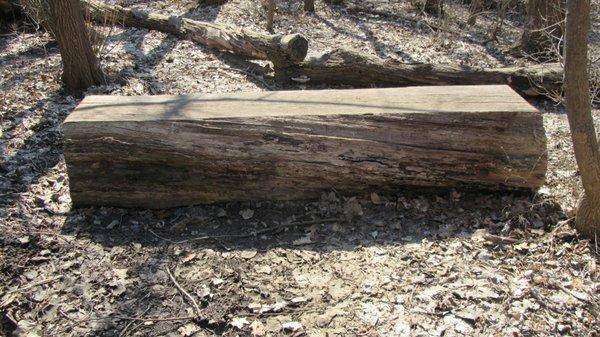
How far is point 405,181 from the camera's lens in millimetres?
3910

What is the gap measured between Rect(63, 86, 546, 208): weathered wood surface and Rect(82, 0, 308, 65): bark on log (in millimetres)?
2200

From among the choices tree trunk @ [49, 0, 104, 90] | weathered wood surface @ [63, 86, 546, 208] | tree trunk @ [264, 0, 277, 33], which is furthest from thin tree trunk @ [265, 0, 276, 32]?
weathered wood surface @ [63, 86, 546, 208]

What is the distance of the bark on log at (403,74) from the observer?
588cm

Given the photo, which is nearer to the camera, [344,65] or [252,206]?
[252,206]

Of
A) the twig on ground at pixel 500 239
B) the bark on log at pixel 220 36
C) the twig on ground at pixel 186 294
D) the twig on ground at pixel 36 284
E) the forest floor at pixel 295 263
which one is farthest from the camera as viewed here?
the bark on log at pixel 220 36

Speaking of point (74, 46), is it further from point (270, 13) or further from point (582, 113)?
point (582, 113)

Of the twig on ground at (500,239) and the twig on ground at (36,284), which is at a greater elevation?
the twig on ground at (500,239)

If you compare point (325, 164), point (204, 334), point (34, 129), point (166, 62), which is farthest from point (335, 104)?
point (166, 62)

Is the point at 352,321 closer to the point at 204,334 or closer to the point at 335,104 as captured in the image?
the point at 204,334

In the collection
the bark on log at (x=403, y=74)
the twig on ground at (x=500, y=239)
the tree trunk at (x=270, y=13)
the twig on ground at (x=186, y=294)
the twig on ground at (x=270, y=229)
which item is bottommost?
the twig on ground at (x=186, y=294)

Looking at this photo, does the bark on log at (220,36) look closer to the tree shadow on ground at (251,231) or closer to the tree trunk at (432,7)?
the tree shadow on ground at (251,231)

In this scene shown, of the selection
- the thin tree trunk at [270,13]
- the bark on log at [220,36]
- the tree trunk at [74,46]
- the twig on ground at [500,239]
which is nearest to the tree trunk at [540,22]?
the bark on log at [220,36]

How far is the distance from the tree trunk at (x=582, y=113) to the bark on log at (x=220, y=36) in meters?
3.53

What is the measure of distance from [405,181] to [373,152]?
1.25 ft
